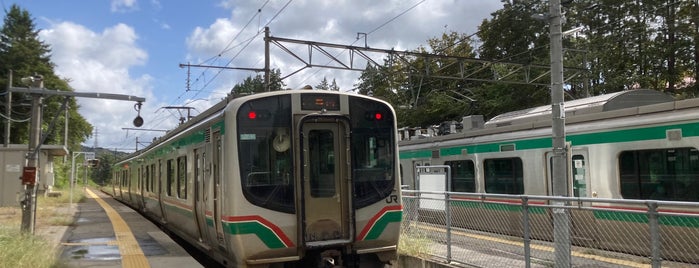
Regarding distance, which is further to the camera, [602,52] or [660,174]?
[602,52]

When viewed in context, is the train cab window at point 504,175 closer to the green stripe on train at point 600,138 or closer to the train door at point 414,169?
the green stripe on train at point 600,138

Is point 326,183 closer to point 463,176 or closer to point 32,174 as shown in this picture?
point 463,176

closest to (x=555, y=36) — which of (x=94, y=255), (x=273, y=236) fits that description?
(x=273, y=236)

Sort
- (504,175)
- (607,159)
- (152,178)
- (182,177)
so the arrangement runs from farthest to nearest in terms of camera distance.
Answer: (152,178), (504,175), (182,177), (607,159)

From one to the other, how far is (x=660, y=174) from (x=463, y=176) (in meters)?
5.72

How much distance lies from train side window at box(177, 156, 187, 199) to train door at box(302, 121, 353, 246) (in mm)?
3923

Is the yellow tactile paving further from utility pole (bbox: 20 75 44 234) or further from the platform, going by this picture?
utility pole (bbox: 20 75 44 234)

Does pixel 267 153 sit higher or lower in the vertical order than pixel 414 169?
higher

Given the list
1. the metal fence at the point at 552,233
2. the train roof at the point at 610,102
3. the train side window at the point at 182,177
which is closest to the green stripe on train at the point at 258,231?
the metal fence at the point at 552,233

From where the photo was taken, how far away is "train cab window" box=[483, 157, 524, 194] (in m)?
11.8

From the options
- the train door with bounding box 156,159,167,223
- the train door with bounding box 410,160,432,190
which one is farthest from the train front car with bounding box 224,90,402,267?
the train door with bounding box 410,160,432,190

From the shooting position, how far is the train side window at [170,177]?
12.0m

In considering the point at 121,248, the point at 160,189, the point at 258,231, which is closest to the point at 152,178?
the point at 160,189

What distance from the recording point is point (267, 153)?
7.26 metres
